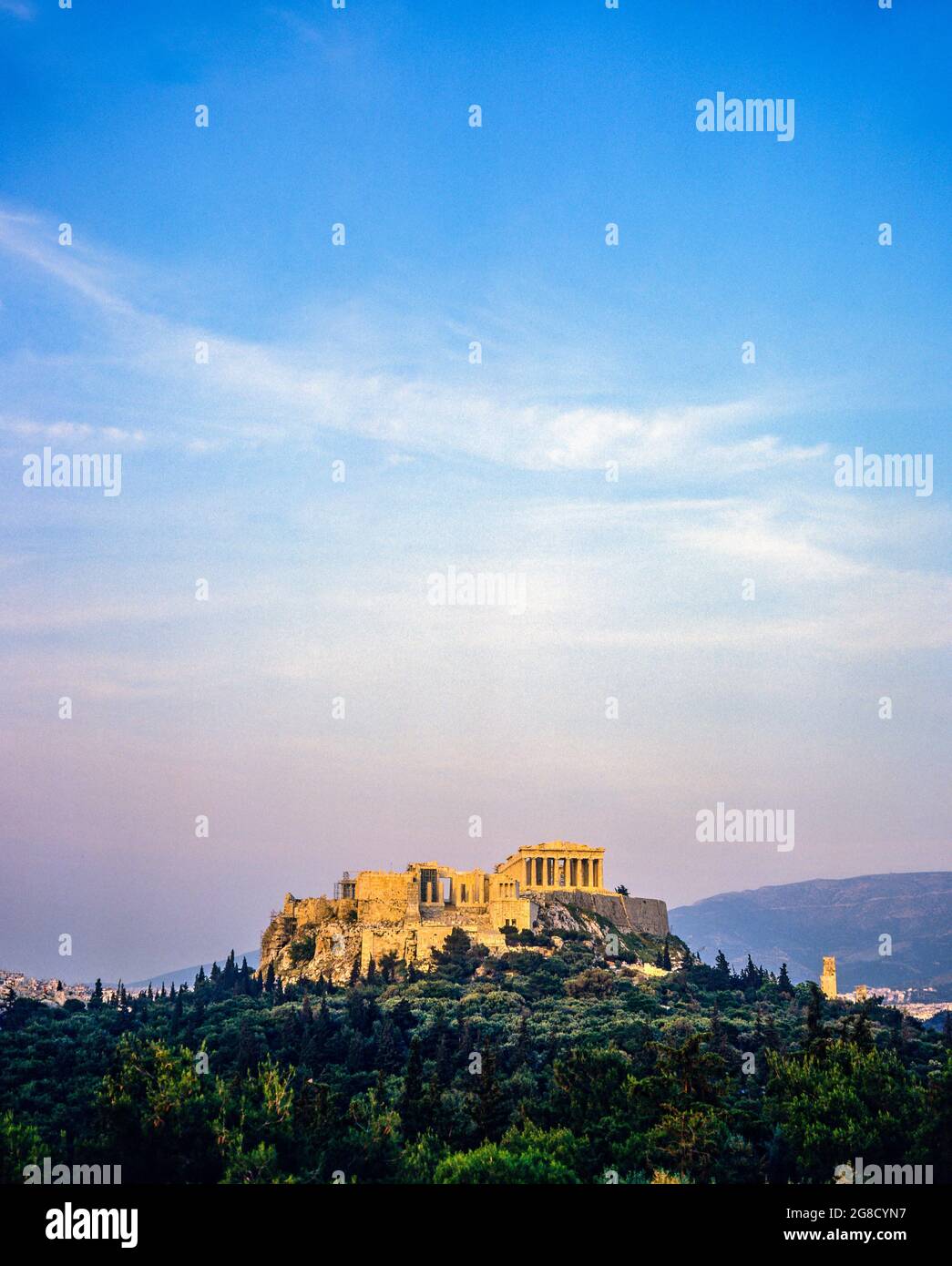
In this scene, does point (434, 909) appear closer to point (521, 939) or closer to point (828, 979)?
point (521, 939)

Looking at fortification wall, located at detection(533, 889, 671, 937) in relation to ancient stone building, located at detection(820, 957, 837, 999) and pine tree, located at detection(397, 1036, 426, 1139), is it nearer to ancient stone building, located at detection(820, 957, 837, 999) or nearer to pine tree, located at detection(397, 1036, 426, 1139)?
ancient stone building, located at detection(820, 957, 837, 999)

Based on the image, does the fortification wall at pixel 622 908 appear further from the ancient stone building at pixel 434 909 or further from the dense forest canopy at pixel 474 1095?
the dense forest canopy at pixel 474 1095

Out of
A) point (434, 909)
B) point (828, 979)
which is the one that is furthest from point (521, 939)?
point (828, 979)

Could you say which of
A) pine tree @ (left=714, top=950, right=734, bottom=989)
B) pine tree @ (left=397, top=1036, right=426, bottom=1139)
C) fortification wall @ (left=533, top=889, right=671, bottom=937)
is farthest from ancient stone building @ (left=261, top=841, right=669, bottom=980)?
pine tree @ (left=397, top=1036, right=426, bottom=1139)
